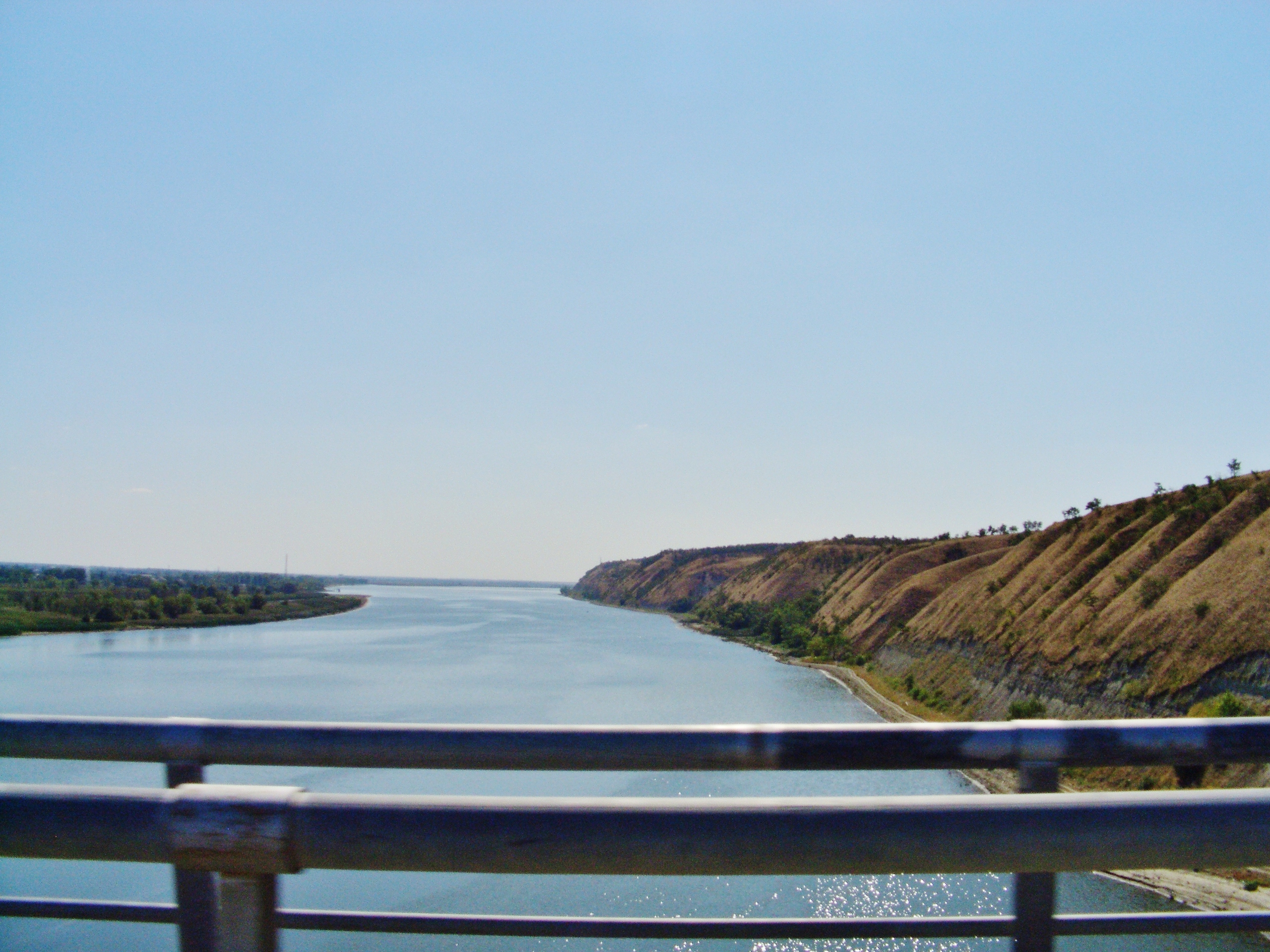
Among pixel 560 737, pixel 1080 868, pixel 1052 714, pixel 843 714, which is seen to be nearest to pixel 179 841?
pixel 560 737

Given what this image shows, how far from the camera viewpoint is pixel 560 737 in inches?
67.7

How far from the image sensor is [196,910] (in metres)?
1.57

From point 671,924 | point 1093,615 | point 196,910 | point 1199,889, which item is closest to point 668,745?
point 671,924

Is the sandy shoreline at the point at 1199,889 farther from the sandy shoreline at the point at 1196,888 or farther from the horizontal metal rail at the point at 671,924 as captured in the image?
the horizontal metal rail at the point at 671,924

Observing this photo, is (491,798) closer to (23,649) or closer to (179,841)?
(179,841)

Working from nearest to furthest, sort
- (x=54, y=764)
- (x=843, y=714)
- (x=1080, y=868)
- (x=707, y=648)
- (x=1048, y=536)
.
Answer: (x=1080, y=868)
(x=54, y=764)
(x=843, y=714)
(x=1048, y=536)
(x=707, y=648)

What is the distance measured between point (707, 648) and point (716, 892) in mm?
65296

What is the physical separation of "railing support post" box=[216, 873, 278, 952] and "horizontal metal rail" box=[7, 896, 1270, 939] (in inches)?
1.7

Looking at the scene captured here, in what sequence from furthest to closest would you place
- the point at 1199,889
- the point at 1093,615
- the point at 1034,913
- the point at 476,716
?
the point at 476,716, the point at 1093,615, the point at 1199,889, the point at 1034,913

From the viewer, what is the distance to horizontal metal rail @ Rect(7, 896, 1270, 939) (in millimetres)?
1620

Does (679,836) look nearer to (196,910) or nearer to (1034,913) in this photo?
(1034,913)

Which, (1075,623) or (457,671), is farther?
(457,671)

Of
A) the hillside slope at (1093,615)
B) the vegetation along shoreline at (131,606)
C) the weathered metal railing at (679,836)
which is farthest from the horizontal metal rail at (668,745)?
the vegetation along shoreline at (131,606)

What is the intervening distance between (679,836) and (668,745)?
33 centimetres
